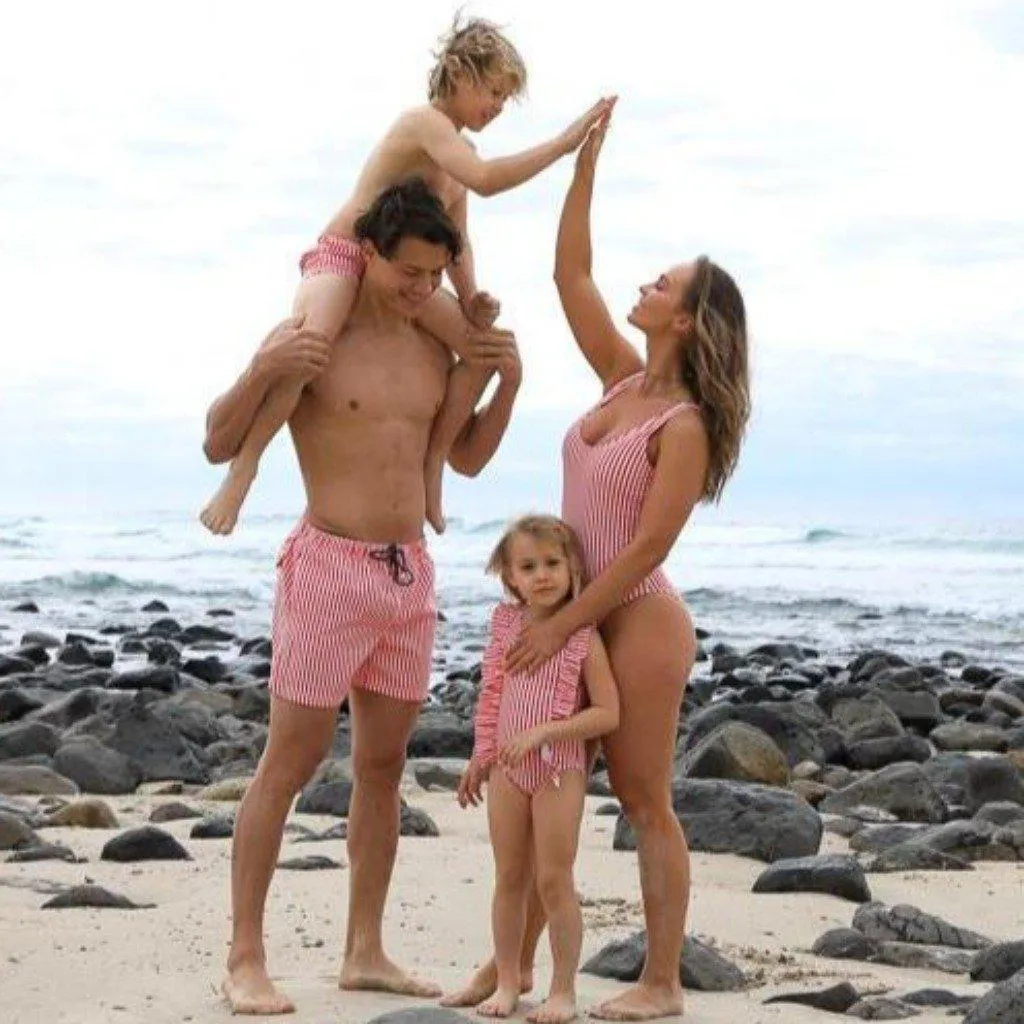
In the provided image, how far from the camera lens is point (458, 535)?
162 feet

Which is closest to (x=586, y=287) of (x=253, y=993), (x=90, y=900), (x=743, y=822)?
(x=253, y=993)

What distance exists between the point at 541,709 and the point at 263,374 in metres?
1.18

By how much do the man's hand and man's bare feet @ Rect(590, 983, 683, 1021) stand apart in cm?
188

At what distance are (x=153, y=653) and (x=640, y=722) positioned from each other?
1579cm

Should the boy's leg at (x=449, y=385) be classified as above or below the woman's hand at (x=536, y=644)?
above

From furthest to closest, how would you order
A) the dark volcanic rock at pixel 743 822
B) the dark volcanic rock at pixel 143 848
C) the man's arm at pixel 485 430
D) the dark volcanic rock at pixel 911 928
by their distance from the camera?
the dark volcanic rock at pixel 743 822
the dark volcanic rock at pixel 143 848
the dark volcanic rock at pixel 911 928
the man's arm at pixel 485 430

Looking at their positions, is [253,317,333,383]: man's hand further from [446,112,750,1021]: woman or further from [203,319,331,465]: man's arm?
[446,112,750,1021]: woman

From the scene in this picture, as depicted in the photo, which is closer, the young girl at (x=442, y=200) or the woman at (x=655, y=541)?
the woman at (x=655, y=541)

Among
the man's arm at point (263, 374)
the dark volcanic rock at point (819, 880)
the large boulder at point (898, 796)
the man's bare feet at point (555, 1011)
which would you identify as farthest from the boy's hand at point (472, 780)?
the large boulder at point (898, 796)

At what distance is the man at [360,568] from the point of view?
6016 mm

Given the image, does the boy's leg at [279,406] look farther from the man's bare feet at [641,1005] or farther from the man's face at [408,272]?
the man's bare feet at [641,1005]

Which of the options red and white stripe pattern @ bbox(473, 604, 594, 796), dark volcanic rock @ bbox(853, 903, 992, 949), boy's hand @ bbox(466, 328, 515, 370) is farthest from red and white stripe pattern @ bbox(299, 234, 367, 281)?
dark volcanic rock @ bbox(853, 903, 992, 949)

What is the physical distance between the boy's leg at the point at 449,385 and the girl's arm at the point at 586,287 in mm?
292

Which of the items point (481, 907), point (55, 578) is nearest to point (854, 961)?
point (481, 907)
